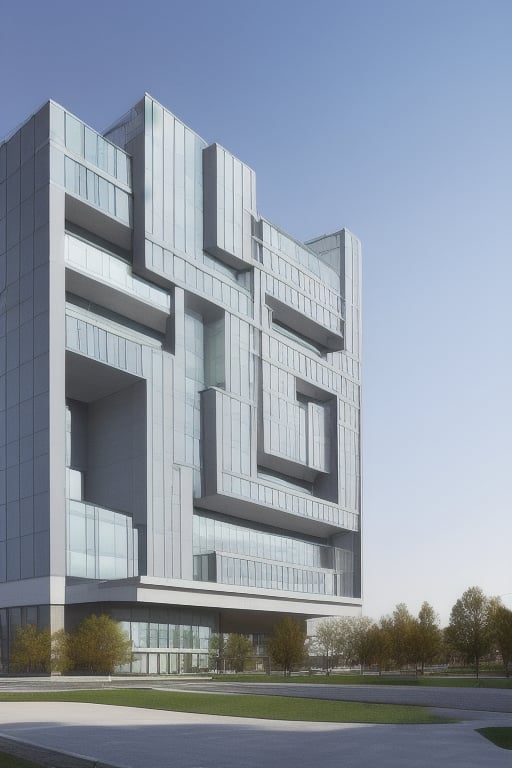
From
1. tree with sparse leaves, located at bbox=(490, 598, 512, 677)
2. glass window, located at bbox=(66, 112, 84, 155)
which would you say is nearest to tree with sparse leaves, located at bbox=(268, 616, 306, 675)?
tree with sparse leaves, located at bbox=(490, 598, 512, 677)

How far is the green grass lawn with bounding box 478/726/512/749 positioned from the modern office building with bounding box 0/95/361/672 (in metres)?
48.3

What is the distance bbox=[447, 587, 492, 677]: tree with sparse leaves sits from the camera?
7588cm

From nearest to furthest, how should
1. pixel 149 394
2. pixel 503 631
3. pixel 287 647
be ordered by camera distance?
pixel 503 631
pixel 149 394
pixel 287 647

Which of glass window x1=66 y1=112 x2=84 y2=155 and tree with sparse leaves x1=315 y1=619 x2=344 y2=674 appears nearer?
glass window x1=66 y1=112 x2=84 y2=155

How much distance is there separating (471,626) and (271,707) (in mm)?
47860

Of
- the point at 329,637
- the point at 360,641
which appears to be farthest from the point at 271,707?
the point at 329,637

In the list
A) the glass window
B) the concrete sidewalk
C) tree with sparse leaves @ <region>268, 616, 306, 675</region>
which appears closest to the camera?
the concrete sidewalk

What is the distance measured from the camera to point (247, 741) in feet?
69.7

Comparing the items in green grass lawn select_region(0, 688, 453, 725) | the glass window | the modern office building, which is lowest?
green grass lawn select_region(0, 688, 453, 725)

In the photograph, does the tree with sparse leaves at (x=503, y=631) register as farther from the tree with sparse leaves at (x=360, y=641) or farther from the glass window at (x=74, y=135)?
the glass window at (x=74, y=135)

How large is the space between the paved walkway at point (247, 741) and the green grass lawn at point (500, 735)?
0.29 metres

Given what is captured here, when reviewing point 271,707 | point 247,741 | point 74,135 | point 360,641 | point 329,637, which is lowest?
point 329,637

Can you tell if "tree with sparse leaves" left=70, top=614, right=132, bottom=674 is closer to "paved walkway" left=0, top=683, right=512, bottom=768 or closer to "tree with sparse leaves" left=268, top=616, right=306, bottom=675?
"tree with sparse leaves" left=268, top=616, right=306, bottom=675

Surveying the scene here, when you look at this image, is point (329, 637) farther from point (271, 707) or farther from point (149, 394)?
point (271, 707)
